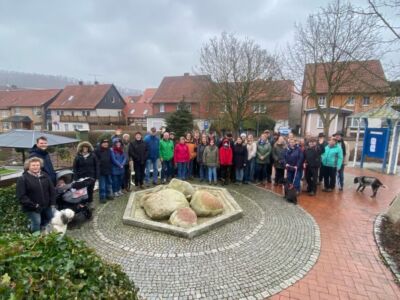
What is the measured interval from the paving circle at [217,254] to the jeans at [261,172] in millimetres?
3041

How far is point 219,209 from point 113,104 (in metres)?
41.4

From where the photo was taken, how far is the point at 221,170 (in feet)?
31.0

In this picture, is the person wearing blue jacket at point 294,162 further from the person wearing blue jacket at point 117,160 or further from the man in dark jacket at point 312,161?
the person wearing blue jacket at point 117,160

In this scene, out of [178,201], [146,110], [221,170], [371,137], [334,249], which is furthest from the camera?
[146,110]

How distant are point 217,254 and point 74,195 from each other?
3.57 metres

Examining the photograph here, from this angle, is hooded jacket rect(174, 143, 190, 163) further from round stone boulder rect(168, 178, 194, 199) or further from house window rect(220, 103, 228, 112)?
house window rect(220, 103, 228, 112)

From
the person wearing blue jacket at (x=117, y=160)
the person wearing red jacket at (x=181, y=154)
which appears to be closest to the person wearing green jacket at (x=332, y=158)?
the person wearing red jacket at (x=181, y=154)

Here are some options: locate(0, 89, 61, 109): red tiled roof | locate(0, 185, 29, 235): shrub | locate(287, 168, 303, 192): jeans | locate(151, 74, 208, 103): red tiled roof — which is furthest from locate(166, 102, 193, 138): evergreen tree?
locate(0, 89, 61, 109): red tiled roof

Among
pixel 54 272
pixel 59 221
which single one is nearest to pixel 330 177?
pixel 59 221

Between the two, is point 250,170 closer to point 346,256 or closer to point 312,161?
point 312,161

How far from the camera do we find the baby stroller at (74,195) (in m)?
5.85

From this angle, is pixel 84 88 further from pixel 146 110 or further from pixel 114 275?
pixel 114 275

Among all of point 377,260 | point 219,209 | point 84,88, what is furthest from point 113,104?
point 377,260

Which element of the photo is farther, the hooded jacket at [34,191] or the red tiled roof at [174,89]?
the red tiled roof at [174,89]
